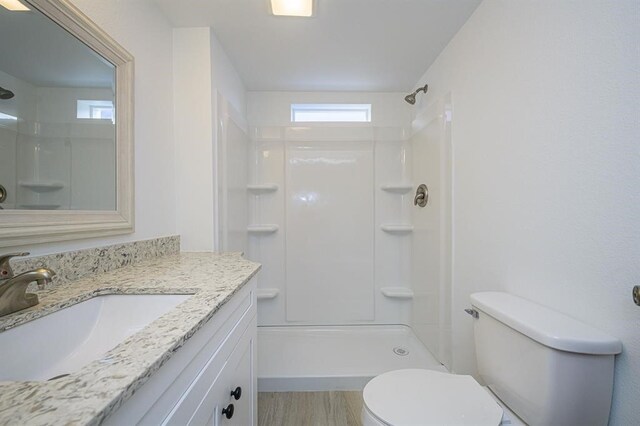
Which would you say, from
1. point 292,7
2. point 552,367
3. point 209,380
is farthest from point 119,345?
point 292,7

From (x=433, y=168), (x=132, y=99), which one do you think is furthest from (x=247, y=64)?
(x=433, y=168)

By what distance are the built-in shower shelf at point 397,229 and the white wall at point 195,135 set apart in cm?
143

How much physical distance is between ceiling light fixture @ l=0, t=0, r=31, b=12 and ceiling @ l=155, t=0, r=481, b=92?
723 mm

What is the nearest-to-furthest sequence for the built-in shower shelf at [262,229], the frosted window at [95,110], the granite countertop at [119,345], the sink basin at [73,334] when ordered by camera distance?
the granite countertop at [119,345]
the sink basin at [73,334]
the frosted window at [95,110]
the built-in shower shelf at [262,229]

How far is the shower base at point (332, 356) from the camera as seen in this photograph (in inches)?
64.0

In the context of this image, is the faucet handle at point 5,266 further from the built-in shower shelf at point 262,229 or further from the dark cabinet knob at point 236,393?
the built-in shower shelf at point 262,229

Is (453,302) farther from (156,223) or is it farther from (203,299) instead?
(156,223)

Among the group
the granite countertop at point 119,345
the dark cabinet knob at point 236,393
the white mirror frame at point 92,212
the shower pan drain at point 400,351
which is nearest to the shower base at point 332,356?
the shower pan drain at point 400,351

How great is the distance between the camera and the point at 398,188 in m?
2.27

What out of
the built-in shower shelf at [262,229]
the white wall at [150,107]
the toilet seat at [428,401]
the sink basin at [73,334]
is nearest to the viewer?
the sink basin at [73,334]

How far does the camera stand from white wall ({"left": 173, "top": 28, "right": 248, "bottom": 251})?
1.44 metres

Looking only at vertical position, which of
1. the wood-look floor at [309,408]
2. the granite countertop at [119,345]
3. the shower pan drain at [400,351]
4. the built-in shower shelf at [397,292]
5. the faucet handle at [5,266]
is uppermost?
the faucet handle at [5,266]

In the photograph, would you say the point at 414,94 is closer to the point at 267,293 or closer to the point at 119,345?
the point at 267,293

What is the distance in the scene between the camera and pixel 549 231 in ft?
3.00
